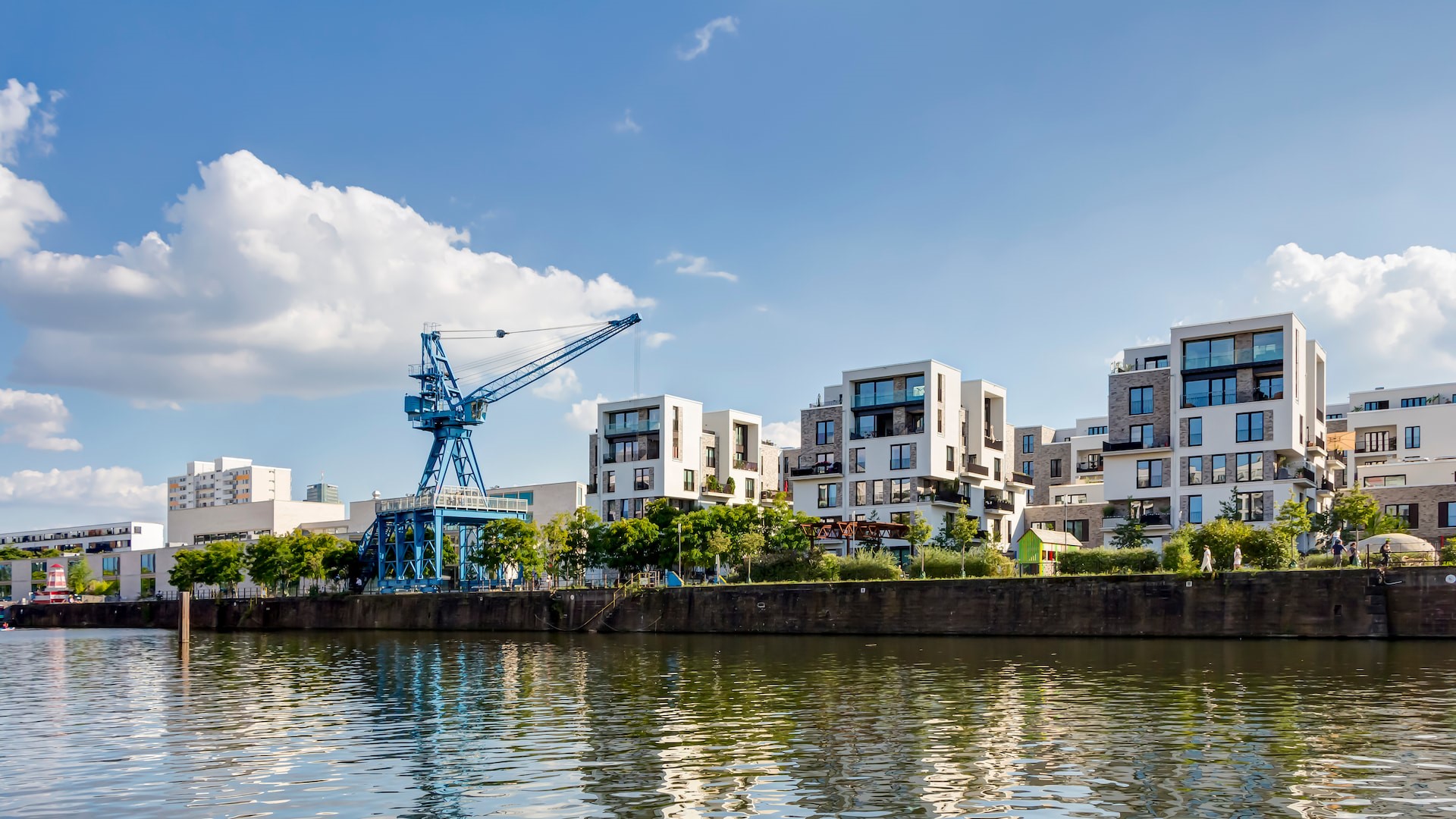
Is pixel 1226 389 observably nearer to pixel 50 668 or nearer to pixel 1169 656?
pixel 1169 656

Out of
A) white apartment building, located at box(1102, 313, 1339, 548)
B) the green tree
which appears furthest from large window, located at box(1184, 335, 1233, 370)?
the green tree

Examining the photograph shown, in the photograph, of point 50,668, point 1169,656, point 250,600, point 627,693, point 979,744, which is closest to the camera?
point 979,744

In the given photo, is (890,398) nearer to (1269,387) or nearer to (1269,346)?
(1269,387)

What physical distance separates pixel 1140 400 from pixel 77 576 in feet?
458

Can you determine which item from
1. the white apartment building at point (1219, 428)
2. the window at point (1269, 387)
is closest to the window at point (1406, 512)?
the white apartment building at point (1219, 428)

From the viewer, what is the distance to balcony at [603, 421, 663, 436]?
4781 inches

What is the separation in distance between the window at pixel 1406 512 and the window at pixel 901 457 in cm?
3619

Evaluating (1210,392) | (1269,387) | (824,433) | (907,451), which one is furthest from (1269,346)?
(824,433)

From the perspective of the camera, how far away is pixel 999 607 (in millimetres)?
70688

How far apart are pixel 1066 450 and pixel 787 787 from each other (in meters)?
110

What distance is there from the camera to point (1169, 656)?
171 feet

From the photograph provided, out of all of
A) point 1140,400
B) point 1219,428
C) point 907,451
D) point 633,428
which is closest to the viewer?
point 1219,428

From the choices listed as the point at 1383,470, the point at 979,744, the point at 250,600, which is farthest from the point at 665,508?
the point at 979,744

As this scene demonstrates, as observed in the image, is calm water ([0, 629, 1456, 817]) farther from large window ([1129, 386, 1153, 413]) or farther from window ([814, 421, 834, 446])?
window ([814, 421, 834, 446])
